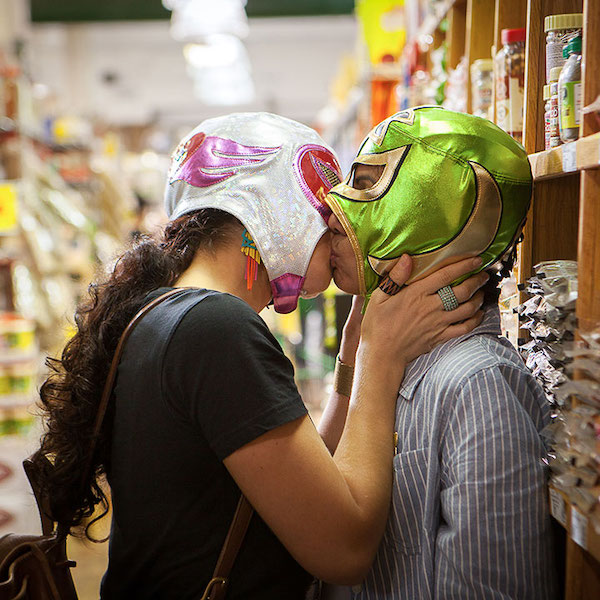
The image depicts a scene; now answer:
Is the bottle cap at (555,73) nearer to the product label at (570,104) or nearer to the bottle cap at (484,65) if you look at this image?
the product label at (570,104)

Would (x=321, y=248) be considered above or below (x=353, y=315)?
above

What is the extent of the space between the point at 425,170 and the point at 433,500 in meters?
0.62

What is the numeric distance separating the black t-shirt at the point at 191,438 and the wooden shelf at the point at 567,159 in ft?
1.93

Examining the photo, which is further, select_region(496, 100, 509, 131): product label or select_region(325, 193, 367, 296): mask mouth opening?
select_region(496, 100, 509, 131): product label

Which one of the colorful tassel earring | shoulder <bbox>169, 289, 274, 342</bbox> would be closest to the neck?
the colorful tassel earring

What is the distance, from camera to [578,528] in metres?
Answer: 1.14

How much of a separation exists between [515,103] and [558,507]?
2.88 feet

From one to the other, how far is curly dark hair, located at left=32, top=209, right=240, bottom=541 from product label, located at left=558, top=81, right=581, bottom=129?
0.70m

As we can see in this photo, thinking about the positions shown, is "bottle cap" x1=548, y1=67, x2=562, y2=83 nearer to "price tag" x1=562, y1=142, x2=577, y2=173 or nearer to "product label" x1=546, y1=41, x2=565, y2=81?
"product label" x1=546, y1=41, x2=565, y2=81

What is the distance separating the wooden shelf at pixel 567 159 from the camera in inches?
43.4

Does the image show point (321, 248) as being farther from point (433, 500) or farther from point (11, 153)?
point (11, 153)

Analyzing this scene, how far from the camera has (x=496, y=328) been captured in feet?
4.87

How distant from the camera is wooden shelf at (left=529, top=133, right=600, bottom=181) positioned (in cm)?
110

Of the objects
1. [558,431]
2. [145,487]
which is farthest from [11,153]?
→ [558,431]
